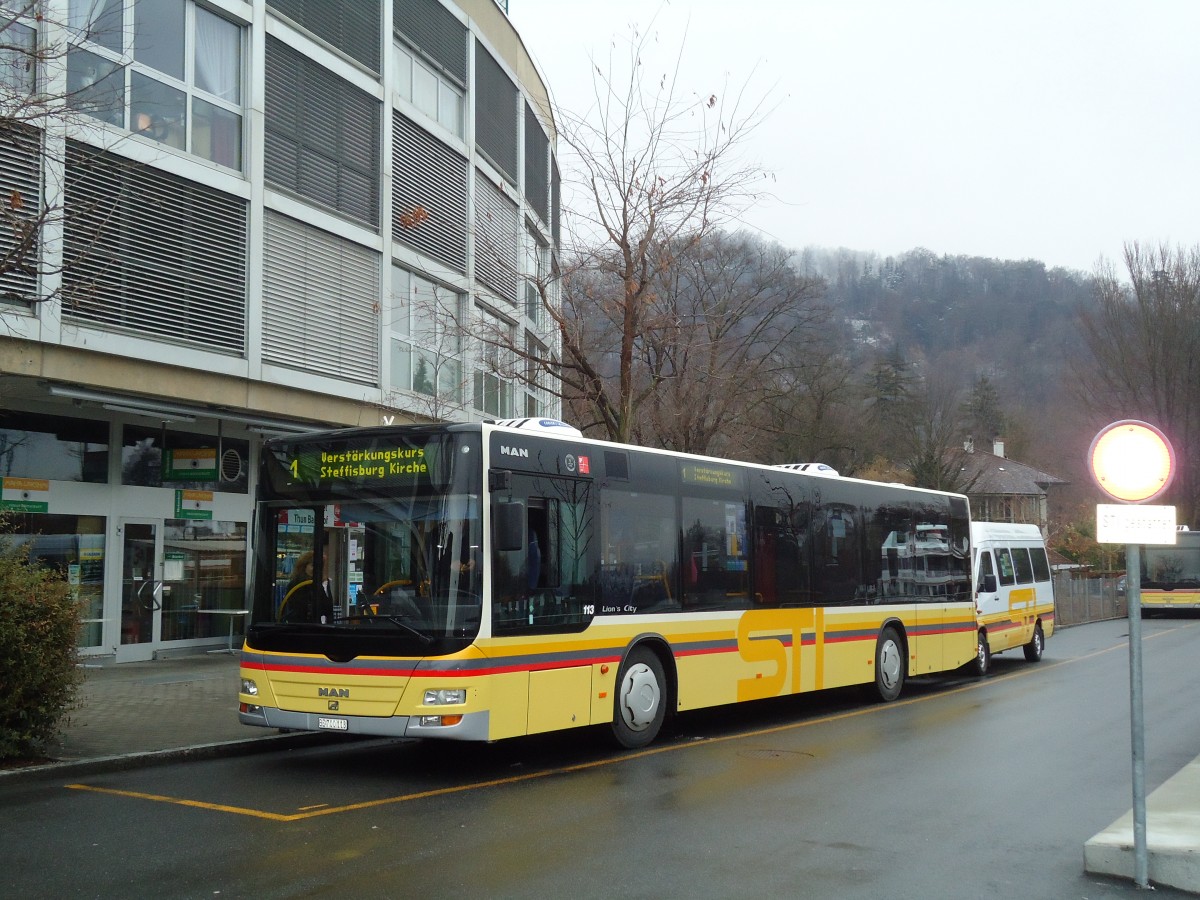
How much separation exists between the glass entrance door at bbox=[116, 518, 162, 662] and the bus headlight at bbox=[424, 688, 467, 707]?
35.1 ft

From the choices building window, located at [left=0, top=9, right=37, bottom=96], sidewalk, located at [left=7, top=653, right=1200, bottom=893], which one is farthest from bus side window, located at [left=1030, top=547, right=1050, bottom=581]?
building window, located at [left=0, top=9, right=37, bottom=96]

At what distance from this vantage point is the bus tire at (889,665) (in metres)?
16.0

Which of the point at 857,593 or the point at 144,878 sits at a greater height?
the point at 857,593

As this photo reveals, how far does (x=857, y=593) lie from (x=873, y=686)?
1.95 metres

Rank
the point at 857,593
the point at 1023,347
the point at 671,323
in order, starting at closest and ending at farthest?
1. the point at 857,593
2. the point at 671,323
3. the point at 1023,347

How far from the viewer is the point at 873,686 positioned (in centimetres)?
1677

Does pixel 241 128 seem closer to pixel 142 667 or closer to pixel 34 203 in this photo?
pixel 34 203

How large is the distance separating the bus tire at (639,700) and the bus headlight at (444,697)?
219 centimetres

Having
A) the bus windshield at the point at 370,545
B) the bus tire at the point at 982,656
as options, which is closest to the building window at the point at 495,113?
the bus tire at the point at 982,656

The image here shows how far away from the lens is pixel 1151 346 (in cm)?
5675

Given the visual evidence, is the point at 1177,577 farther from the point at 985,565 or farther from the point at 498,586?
the point at 498,586

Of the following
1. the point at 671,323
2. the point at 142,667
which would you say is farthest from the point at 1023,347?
the point at 142,667

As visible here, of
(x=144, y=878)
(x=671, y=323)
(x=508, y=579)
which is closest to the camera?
(x=144, y=878)

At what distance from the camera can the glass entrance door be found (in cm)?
1820
